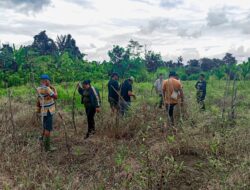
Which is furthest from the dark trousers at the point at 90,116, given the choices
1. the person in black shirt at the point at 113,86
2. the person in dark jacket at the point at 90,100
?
the person in black shirt at the point at 113,86

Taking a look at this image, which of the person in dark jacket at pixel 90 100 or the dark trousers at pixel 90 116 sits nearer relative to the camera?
the person in dark jacket at pixel 90 100

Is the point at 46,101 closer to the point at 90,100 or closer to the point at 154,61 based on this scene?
the point at 90,100

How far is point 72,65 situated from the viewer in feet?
86.9

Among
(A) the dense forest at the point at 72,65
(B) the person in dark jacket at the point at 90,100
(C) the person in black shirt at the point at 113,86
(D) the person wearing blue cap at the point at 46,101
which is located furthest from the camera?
(A) the dense forest at the point at 72,65

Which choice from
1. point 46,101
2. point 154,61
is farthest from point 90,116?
point 154,61

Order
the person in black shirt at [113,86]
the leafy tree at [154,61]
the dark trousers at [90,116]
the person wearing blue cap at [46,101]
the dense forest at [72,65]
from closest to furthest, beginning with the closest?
the person wearing blue cap at [46,101]
the dark trousers at [90,116]
the person in black shirt at [113,86]
the dense forest at [72,65]
the leafy tree at [154,61]

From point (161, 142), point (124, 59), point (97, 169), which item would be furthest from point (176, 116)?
point (124, 59)

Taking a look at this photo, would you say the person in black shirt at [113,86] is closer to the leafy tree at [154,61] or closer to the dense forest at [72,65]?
the dense forest at [72,65]

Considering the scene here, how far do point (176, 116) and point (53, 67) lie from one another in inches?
735

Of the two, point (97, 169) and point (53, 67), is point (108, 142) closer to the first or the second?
point (97, 169)

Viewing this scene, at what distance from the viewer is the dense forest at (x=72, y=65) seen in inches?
814

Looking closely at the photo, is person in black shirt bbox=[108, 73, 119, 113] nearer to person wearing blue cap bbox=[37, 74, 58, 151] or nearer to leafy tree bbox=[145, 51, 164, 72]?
person wearing blue cap bbox=[37, 74, 58, 151]

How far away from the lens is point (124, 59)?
31.6m

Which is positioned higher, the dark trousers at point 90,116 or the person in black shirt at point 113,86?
the person in black shirt at point 113,86
